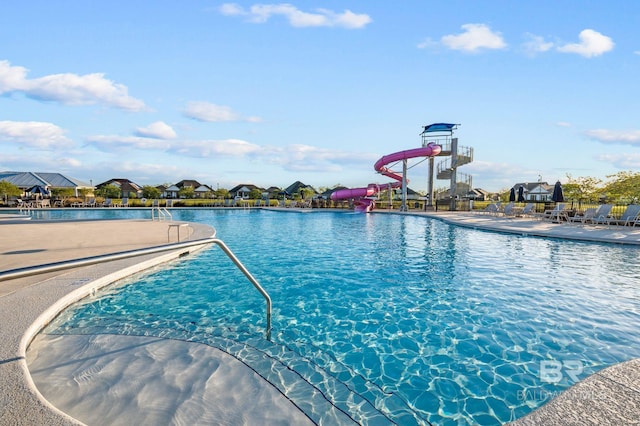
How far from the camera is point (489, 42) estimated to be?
36.7 feet

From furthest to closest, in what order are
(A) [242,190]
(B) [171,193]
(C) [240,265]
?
(A) [242,190], (B) [171,193], (C) [240,265]

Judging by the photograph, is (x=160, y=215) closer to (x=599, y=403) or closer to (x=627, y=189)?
(x=599, y=403)

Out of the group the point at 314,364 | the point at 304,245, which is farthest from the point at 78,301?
the point at 304,245

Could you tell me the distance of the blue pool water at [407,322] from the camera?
3.08m

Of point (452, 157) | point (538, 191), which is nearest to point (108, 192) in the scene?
point (452, 157)

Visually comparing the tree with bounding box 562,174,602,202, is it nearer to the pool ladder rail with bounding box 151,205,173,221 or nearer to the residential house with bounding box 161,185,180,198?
the pool ladder rail with bounding box 151,205,173,221

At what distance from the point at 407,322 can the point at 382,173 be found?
85.1 feet

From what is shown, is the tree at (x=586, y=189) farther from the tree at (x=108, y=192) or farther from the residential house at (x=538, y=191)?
the tree at (x=108, y=192)

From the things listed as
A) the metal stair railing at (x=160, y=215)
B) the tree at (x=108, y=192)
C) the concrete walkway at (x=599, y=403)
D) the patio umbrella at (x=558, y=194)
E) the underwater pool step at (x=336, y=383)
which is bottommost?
the underwater pool step at (x=336, y=383)

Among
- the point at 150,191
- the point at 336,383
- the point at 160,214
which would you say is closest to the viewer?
the point at 336,383

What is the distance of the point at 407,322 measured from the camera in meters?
4.58

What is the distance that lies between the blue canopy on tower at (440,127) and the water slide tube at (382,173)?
1.77 metres

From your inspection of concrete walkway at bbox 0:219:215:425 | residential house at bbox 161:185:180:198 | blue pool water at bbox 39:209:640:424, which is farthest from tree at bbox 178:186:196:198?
blue pool water at bbox 39:209:640:424

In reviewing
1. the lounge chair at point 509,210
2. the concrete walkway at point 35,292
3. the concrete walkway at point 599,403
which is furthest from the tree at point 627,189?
the concrete walkway at point 35,292
